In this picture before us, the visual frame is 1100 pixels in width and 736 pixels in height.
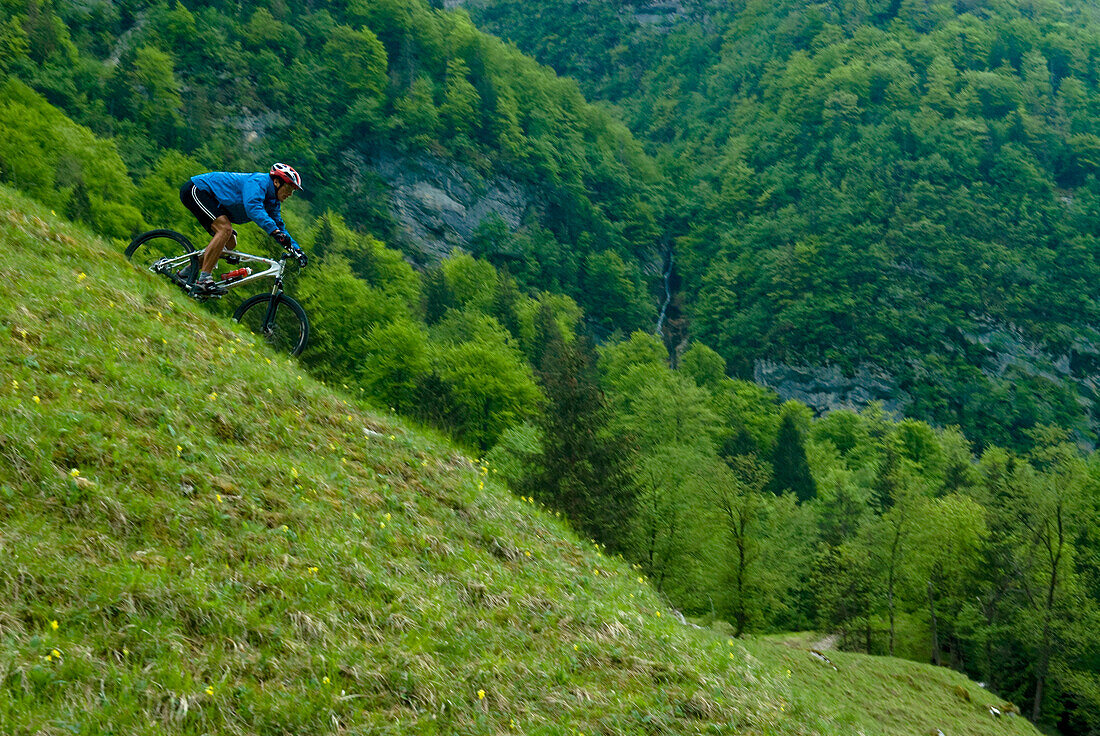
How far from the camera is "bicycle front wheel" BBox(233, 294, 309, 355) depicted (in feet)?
42.9

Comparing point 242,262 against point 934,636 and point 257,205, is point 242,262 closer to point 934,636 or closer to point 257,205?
point 257,205

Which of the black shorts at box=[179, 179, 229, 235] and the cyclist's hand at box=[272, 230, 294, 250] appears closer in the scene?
the cyclist's hand at box=[272, 230, 294, 250]

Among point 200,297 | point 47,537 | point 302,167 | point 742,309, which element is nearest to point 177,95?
point 302,167

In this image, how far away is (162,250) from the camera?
14078mm

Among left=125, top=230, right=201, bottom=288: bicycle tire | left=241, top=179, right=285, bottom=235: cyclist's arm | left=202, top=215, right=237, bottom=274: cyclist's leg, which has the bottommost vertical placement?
left=125, top=230, right=201, bottom=288: bicycle tire

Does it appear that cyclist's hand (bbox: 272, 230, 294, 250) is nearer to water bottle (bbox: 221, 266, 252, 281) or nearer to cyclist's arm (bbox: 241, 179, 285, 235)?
cyclist's arm (bbox: 241, 179, 285, 235)

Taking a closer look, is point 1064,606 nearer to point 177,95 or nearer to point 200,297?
point 200,297

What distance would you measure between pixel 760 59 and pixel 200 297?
656 ft

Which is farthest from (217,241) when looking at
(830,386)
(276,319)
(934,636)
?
(830,386)

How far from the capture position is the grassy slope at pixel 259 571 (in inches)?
232

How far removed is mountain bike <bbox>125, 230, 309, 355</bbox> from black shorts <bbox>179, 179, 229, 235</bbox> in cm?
66

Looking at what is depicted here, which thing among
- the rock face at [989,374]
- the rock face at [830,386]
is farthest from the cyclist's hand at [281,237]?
the rock face at [989,374]

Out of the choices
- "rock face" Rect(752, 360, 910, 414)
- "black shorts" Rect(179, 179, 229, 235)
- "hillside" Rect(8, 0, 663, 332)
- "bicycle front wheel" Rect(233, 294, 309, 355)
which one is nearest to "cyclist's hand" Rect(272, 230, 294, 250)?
"black shorts" Rect(179, 179, 229, 235)

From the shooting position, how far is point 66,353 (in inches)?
359
